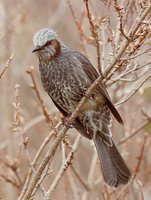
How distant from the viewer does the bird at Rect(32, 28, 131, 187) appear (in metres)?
4.53

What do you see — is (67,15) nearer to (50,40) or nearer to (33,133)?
(33,133)

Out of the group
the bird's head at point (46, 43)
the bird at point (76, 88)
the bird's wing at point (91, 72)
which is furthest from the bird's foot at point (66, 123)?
the bird's head at point (46, 43)

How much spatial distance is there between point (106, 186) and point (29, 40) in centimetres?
368

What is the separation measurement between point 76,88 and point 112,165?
0.67 meters

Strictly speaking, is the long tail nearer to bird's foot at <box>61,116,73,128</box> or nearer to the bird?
the bird

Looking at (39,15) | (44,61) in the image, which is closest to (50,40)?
(44,61)

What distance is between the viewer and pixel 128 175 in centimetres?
459

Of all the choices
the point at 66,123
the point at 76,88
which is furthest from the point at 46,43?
the point at 66,123

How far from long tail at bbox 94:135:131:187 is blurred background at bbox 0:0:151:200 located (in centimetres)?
8

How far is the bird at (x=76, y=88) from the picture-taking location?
4527 millimetres

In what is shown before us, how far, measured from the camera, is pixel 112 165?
4.72 m

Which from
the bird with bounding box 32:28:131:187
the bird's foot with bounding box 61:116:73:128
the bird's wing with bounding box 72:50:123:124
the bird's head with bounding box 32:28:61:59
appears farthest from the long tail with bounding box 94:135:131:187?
the bird's head with bounding box 32:28:61:59

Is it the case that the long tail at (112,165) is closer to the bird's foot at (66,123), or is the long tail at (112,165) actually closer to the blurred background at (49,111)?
the blurred background at (49,111)

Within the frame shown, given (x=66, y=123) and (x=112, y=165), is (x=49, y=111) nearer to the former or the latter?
(x=112, y=165)
